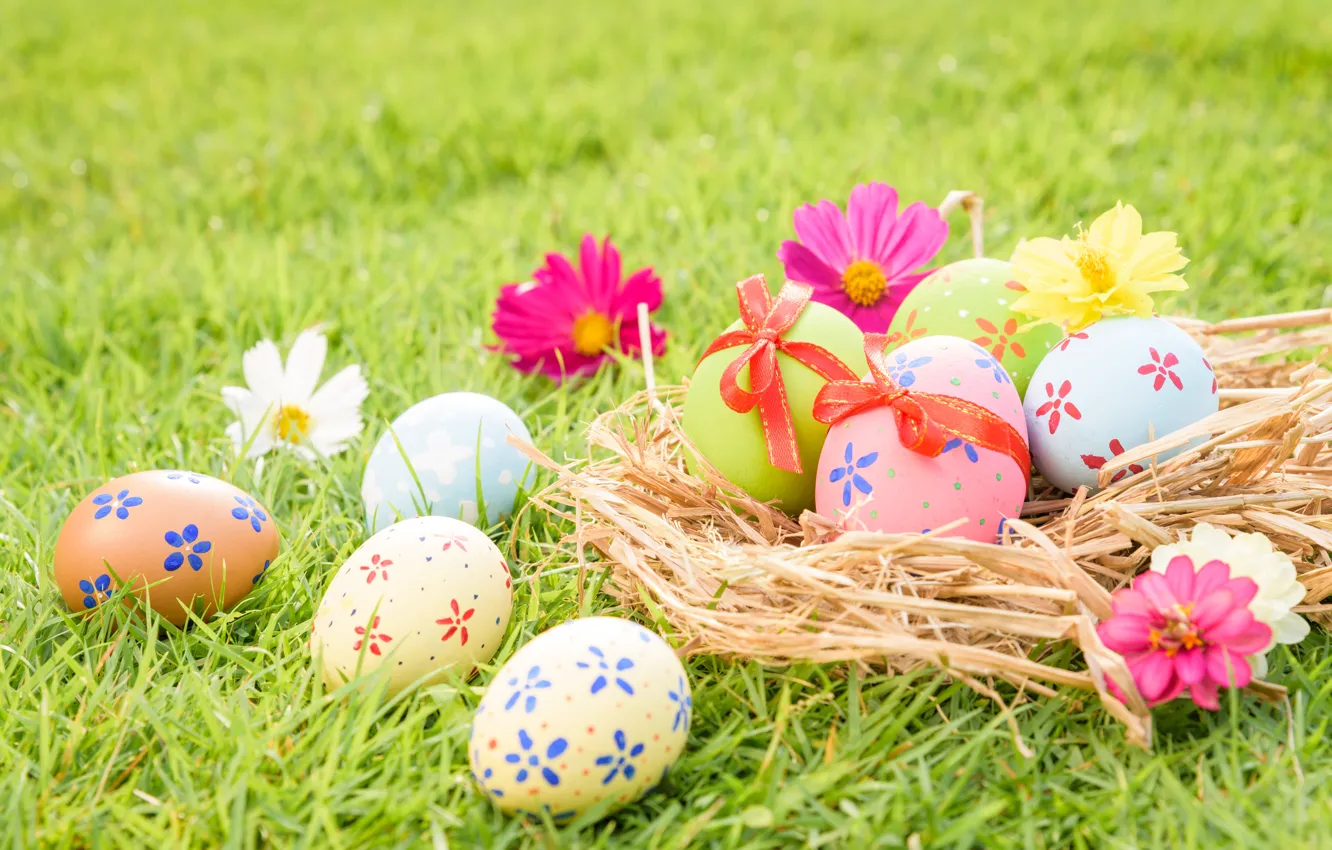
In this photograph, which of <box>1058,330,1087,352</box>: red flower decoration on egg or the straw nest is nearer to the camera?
the straw nest

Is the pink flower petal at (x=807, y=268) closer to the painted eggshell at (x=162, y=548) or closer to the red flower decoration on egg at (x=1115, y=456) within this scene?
the red flower decoration on egg at (x=1115, y=456)

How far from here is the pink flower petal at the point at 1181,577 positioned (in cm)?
156

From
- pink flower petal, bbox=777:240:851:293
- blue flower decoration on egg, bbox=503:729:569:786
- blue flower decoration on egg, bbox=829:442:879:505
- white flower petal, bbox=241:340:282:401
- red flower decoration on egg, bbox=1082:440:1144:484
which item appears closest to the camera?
blue flower decoration on egg, bbox=503:729:569:786

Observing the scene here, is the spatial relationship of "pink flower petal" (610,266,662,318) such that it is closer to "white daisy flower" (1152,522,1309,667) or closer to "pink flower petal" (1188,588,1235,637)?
"white daisy flower" (1152,522,1309,667)

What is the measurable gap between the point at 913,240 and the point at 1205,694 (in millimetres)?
1252

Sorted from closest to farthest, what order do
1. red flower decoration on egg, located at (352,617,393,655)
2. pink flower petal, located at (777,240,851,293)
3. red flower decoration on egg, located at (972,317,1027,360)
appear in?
red flower decoration on egg, located at (352,617,393,655) < red flower decoration on egg, located at (972,317,1027,360) < pink flower petal, located at (777,240,851,293)

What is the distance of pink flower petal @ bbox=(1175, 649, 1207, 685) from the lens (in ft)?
4.88

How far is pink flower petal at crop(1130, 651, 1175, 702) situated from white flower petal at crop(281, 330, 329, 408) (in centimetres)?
187

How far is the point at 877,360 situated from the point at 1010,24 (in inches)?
188

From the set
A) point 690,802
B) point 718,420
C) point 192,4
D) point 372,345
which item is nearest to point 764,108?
point 372,345

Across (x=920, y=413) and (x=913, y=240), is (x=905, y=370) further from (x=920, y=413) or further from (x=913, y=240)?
(x=913, y=240)

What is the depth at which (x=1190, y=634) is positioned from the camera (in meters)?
1.51

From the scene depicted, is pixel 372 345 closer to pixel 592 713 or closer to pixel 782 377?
pixel 782 377

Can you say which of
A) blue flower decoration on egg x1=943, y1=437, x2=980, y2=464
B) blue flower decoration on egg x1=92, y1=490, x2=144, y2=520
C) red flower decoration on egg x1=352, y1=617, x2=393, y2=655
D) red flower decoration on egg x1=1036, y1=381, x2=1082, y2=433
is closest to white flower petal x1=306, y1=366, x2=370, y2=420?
blue flower decoration on egg x1=92, y1=490, x2=144, y2=520
